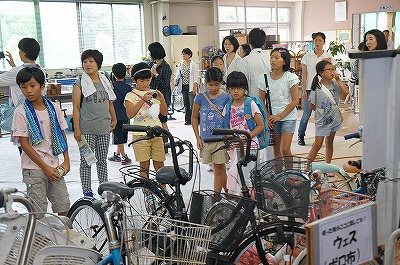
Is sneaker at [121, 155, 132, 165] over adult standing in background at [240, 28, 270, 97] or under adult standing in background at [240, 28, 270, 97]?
under

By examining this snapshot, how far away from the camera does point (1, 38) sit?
11.6m

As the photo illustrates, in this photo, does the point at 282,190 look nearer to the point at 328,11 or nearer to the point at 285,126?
the point at 285,126

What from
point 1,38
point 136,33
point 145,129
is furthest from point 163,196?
point 136,33

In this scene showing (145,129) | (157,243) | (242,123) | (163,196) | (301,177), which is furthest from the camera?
(242,123)

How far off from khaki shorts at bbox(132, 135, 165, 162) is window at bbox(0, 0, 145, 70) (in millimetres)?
8967

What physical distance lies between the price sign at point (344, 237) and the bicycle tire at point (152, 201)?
133 cm

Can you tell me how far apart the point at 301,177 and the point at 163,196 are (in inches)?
35.7

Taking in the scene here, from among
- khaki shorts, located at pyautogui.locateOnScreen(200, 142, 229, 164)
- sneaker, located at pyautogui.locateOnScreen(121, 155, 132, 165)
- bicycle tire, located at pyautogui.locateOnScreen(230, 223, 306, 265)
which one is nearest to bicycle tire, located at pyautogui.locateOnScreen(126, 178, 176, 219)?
bicycle tire, located at pyautogui.locateOnScreen(230, 223, 306, 265)

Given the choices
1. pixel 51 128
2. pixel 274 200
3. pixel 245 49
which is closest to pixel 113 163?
pixel 245 49

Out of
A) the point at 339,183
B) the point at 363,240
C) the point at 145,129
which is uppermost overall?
the point at 145,129

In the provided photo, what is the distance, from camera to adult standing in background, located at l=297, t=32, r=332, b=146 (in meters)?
6.48

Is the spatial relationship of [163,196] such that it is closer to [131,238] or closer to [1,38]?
[131,238]

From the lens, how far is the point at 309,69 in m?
6.77

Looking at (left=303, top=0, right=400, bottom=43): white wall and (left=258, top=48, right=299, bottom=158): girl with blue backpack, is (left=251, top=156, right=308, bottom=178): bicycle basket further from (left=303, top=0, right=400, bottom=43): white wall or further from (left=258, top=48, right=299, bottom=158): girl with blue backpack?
(left=303, top=0, right=400, bottom=43): white wall
